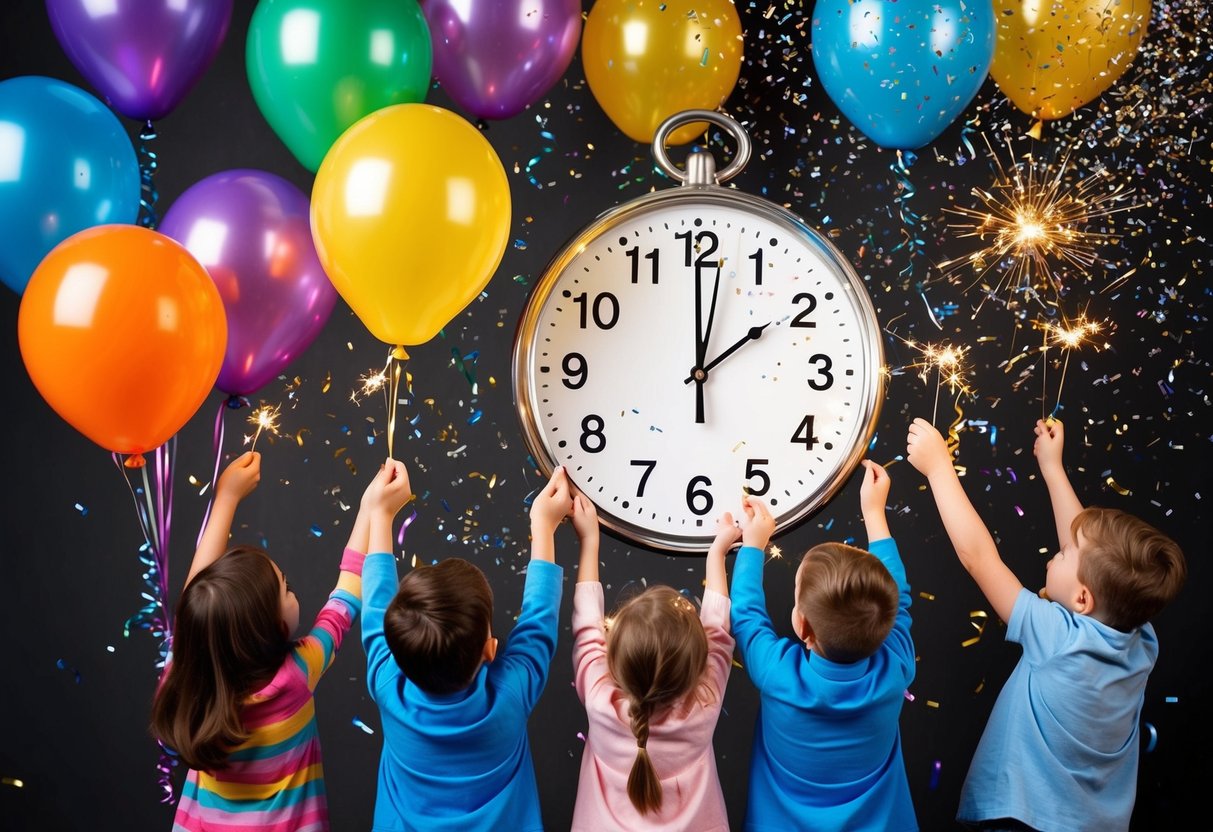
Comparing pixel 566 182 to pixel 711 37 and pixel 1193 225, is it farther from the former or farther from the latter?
pixel 1193 225

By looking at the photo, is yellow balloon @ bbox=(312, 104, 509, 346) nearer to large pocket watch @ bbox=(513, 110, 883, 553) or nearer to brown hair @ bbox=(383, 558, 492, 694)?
large pocket watch @ bbox=(513, 110, 883, 553)

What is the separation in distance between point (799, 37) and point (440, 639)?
51.4 inches

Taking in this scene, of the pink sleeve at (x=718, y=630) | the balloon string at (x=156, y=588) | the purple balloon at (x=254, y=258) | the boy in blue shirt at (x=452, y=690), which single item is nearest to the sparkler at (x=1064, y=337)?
the pink sleeve at (x=718, y=630)

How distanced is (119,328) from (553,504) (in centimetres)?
64

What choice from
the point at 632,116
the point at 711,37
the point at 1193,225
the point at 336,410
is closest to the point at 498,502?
the point at 336,410

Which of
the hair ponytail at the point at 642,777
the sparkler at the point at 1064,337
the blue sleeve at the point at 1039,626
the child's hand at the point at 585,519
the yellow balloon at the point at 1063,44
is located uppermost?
the yellow balloon at the point at 1063,44

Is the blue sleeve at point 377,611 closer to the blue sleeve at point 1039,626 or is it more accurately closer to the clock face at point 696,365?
the clock face at point 696,365

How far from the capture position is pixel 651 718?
166cm

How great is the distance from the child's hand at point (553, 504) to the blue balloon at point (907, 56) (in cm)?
74

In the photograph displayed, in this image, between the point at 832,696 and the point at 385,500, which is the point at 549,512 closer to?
the point at 385,500

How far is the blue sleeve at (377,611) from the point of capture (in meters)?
1.69

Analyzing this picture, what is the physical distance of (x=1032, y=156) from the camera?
7.48ft

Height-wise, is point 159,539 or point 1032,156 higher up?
point 1032,156

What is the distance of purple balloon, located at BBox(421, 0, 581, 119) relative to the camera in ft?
5.86
